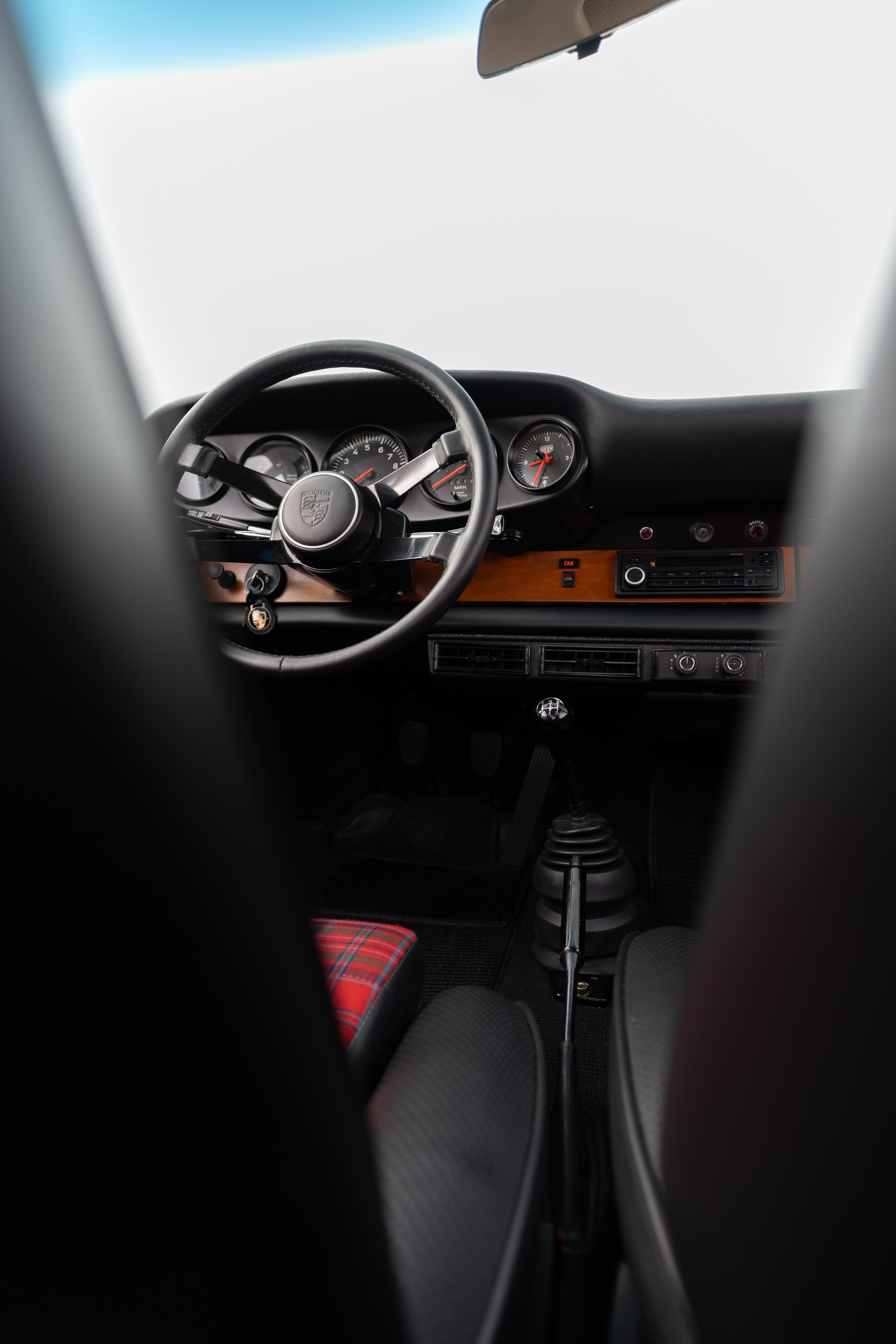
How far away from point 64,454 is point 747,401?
4.80 ft

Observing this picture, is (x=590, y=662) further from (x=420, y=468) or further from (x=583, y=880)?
(x=420, y=468)

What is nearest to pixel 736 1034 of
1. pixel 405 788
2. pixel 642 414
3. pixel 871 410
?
pixel 871 410

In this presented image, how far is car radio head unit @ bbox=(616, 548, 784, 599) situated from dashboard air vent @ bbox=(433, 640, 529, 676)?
28 cm

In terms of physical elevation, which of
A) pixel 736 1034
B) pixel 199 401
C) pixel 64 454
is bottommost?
pixel 736 1034

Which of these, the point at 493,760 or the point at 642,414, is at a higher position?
the point at 642,414

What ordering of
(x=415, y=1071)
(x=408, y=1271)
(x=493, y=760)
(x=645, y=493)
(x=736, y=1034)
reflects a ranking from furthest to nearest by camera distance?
(x=493, y=760) → (x=645, y=493) → (x=415, y=1071) → (x=408, y=1271) → (x=736, y=1034)

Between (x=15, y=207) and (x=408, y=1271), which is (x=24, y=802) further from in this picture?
(x=408, y=1271)

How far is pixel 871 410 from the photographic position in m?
0.27

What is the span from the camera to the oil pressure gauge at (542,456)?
61.5 inches

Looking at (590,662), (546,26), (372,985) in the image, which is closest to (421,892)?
(590,662)

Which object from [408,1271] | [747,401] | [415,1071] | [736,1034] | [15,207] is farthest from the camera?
[747,401]

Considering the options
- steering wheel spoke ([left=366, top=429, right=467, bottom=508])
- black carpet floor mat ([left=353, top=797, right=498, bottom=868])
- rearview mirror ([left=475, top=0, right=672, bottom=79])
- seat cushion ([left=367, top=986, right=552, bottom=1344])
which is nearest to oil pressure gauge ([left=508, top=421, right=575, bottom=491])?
steering wheel spoke ([left=366, top=429, right=467, bottom=508])

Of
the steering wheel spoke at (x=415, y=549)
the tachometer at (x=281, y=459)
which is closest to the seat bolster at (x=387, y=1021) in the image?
→ the steering wheel spoke at (x=415, y=549)

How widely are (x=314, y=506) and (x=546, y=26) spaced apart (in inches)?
39.3
